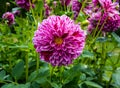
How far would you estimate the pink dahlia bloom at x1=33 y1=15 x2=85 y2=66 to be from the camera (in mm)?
1259

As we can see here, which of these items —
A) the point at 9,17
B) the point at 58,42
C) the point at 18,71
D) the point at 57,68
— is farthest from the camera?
the point at 9,17

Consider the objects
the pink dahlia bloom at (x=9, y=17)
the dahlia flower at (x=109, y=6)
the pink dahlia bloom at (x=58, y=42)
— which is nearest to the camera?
the pink dahlia bloom at (x=58, y=42)

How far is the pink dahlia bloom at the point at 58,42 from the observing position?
1259mm

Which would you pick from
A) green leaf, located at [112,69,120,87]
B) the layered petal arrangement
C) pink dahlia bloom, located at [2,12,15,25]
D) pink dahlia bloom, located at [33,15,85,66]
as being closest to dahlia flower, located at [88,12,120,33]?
the layered petal arrangement

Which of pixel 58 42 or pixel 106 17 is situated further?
pixel 106 17

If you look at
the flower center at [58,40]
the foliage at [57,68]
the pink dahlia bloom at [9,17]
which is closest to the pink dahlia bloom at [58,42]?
the flower center at [58,40]

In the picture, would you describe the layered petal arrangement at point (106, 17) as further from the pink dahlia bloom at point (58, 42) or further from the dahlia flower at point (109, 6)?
the pink dahlia bloom at point (58, 42)

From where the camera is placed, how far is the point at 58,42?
1263 mm

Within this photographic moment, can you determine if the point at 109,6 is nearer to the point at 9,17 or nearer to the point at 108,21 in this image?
the point at 108,21

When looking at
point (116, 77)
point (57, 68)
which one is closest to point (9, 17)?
point (57, 68)

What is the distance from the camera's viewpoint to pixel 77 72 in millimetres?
1423

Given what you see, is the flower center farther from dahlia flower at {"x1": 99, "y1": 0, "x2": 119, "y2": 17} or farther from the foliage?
dahlia flower at {"x1": 99, "y1": 0, "x2": 119, "y2": 17}

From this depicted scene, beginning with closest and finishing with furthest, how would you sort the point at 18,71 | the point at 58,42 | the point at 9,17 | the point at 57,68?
the point at 58,42 → the point at 18,71 → the point at 57,68 → the point at 9,17

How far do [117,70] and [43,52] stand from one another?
38cm
